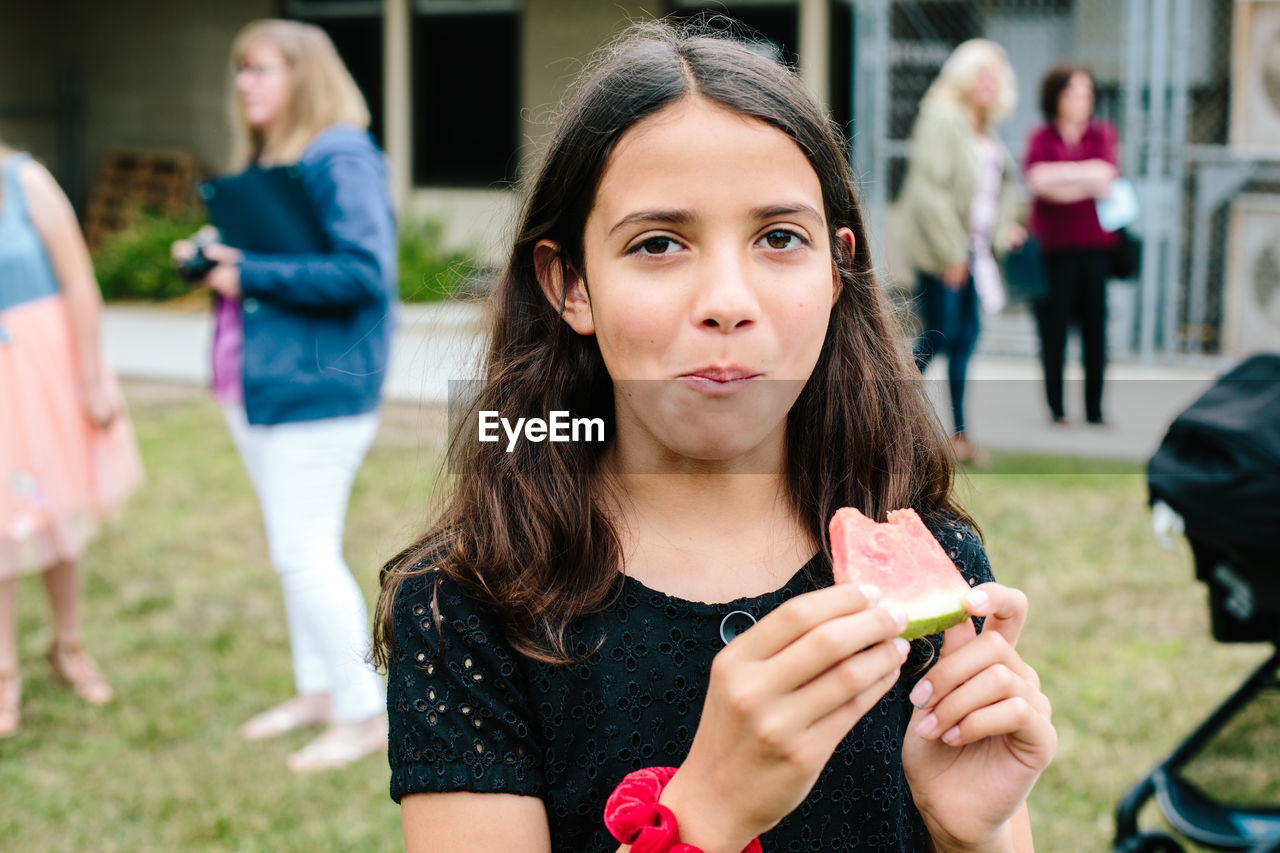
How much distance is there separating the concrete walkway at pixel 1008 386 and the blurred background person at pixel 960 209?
0.44 m

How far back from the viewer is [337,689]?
4441 mm

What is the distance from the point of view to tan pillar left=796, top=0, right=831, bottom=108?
12.4 m

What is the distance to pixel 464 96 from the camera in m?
15.1

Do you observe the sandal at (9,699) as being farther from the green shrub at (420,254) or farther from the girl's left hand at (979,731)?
the green shrub at (420,254)

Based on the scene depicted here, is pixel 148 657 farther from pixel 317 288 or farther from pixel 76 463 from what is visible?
pixel 317 288

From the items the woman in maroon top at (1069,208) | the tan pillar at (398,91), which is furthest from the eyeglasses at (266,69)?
the tan pillar at (398,91)

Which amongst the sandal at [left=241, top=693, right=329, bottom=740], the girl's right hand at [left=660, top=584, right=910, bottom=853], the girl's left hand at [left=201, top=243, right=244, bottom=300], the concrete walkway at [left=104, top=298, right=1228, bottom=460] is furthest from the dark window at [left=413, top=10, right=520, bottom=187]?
the girl's right hand at [left=660, top=584, right=910, bottom=853]

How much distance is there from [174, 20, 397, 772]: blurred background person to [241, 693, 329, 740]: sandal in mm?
196

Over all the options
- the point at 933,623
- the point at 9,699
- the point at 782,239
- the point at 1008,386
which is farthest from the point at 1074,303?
the point at 933,623

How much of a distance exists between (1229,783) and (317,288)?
2.99 m

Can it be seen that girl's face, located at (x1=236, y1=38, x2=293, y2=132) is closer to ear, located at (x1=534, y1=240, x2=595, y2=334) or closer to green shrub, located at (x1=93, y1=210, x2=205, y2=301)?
ear, located at (x1=534, y1=240, x2=595, y2=334)

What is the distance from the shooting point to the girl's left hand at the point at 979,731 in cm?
140

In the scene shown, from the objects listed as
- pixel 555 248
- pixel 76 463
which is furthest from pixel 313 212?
pixel 555 248

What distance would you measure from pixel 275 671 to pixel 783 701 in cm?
429
